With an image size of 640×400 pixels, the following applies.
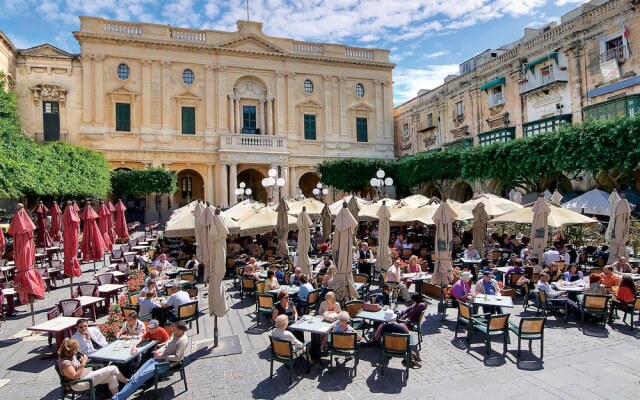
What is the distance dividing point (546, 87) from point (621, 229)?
654 inches

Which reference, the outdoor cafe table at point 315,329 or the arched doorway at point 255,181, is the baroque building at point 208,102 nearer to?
the arched doorway at point 255,181

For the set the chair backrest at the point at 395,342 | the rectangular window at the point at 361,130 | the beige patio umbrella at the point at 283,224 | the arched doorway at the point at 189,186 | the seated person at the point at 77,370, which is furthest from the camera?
the rectangular window at the point at 361,130

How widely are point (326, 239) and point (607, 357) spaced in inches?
473

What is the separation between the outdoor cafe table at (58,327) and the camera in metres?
7.99

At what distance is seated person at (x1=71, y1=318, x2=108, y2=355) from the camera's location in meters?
7.29

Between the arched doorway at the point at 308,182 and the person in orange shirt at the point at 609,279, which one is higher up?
the arched doorway at the point at 308,182

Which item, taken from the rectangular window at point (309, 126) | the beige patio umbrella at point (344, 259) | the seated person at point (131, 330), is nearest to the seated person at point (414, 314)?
the beige patio umbrella at point (344, 259)

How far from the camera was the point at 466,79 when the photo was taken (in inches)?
1319

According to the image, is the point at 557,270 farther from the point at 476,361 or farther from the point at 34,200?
the point at 34,200

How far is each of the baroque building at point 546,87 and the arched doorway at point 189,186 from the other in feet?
65.6

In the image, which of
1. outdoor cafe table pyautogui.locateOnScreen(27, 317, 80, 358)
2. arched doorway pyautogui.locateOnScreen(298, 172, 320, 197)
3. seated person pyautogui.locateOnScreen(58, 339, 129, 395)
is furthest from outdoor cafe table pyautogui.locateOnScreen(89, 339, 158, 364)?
arched doorway pyautogui.locateOnScreen(298, 172, 320, 197)

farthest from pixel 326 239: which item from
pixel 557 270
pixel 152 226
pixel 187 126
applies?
pixel 187 126

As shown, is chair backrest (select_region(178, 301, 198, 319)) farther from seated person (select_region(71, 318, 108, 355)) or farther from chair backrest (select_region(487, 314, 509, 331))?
chair backrest (select_region(487, 314, 509, 331))

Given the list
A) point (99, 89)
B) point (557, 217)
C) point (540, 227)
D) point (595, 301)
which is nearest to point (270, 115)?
point (99, 89)
